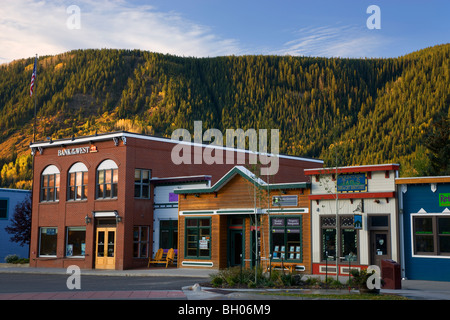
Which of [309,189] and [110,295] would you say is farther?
[309,189]

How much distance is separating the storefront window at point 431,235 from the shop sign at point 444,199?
2.05 ft

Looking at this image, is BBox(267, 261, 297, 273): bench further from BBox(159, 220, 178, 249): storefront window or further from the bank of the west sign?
the bank of the west sign

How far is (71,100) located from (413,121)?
7953 centimetres

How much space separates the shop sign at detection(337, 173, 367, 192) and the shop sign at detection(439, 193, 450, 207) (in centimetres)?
352

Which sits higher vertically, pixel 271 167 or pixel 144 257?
pixel 271 167

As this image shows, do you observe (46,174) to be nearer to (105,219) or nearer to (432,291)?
(105,219)

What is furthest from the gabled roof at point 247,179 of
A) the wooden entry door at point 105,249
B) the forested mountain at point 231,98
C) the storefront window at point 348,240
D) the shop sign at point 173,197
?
the forested mountain at point 231,98

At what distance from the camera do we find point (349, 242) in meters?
27.2

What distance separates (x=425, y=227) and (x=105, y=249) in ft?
67.8

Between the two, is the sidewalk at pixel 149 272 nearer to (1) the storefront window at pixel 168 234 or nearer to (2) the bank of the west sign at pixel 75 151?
(1) the storefront window at pixel 168 234

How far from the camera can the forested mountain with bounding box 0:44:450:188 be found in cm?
11388

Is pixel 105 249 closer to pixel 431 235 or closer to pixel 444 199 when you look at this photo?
pixel 431 235

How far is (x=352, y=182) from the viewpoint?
27156 millimetres
